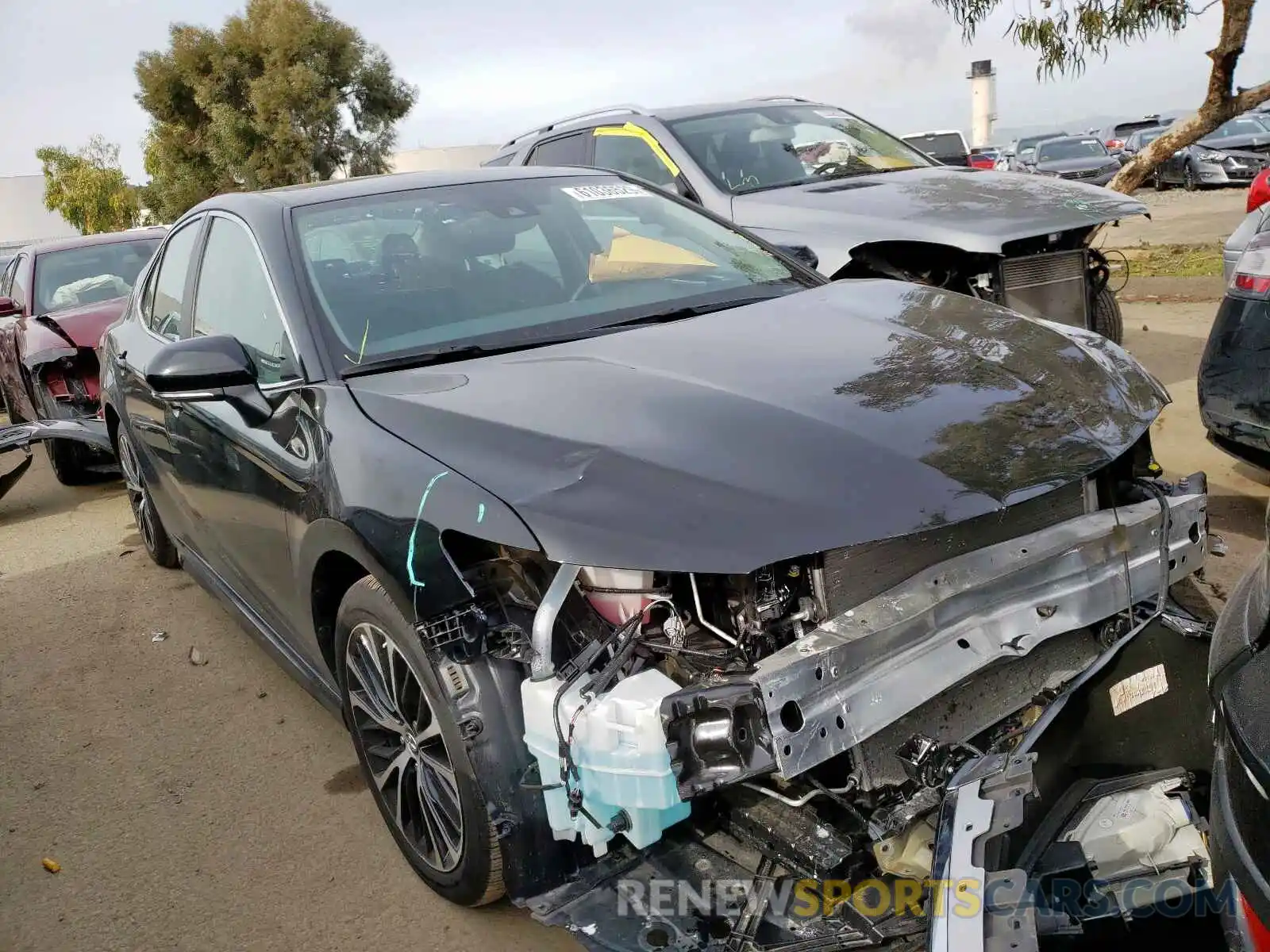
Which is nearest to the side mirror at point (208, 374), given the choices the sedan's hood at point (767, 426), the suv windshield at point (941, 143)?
the sedan's hood at point (767, 426)

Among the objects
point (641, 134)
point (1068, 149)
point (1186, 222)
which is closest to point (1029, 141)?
Result: point (1068, 149)

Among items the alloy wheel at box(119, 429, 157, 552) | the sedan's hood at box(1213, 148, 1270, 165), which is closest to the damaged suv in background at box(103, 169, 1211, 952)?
the alloy wheel at box(119, 429, 157, 552)

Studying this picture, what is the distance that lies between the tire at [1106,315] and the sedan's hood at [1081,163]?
1751 centimetres

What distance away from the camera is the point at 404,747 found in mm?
2693

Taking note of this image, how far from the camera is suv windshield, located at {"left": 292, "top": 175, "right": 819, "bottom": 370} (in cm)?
301

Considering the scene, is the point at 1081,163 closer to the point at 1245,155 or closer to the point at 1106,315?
the point at 1245,155

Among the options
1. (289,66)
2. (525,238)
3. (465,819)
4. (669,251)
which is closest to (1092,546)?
(465,819)

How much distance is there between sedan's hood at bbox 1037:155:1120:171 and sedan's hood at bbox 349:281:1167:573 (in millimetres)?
21514

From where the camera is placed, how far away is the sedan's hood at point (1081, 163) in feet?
72.6

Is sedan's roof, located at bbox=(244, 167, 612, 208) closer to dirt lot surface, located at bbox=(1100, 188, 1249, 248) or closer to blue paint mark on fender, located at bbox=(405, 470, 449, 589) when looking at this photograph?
blue paint mark on fender, located at bbox=(405, 470, 449, 589)

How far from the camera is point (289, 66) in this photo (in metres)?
33.9

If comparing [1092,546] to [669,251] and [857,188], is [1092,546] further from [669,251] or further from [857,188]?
[857,188]

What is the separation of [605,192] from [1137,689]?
8.20ft

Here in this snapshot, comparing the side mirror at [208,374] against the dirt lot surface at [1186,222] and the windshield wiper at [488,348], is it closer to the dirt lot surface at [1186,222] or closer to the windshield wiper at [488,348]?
the windshield wiper at [488,348]
